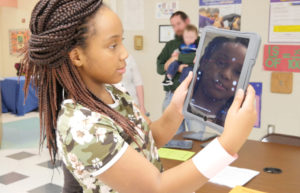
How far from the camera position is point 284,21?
356 centimetres

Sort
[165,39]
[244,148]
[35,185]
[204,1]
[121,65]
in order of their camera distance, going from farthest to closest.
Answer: [165,39] → [204,1] → [35,185] → [244,148] → [121,65]

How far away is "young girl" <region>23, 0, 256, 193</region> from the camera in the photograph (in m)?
0.85

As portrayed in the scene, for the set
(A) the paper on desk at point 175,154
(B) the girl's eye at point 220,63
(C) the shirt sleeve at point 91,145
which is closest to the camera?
(C) the shirt sleeve at point 91,145

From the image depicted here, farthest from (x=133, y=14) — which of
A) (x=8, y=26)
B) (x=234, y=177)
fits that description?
(x=8, y=26)

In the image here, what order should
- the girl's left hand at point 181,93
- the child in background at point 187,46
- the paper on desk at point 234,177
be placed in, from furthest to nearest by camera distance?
1. the child in background at point 187,46
2. the paper on desk at point 234,177
3. the girl's left hand at point 181,93

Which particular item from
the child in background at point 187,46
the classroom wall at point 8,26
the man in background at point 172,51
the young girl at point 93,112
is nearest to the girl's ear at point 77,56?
the young girl at point 93,112

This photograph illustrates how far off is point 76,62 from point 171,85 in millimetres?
2705

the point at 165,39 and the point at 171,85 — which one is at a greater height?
the point at 165,39

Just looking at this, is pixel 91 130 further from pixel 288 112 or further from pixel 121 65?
pixel 288 112

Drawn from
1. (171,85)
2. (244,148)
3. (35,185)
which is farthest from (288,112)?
(35,185)

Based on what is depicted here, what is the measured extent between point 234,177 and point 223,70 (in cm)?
63

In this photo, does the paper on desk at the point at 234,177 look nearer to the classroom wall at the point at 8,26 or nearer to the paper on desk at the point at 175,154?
the paper on desk at the point at 175,154

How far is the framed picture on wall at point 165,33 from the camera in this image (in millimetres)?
4391

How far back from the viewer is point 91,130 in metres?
0.86
